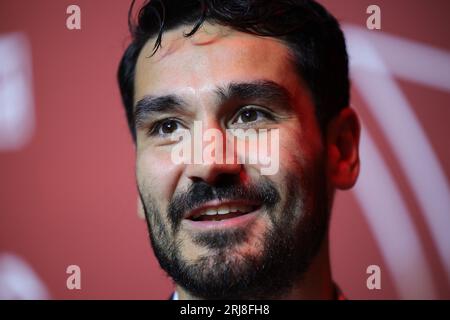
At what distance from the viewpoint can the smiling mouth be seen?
1284 millimetres

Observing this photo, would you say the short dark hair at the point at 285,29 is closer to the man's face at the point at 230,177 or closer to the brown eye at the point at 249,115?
the man's face at the point at 230,177

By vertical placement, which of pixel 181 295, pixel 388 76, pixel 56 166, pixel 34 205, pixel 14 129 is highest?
pixel 388 76

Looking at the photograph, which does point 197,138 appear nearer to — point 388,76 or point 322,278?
point 322,278

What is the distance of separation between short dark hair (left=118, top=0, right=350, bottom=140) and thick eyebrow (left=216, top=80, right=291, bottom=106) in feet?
0.33

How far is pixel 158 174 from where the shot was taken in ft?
4.43

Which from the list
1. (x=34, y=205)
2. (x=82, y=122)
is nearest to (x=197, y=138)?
(x=82, y=122)

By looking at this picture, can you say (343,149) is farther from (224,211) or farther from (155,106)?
(155,106)

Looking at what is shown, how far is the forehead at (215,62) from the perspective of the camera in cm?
131

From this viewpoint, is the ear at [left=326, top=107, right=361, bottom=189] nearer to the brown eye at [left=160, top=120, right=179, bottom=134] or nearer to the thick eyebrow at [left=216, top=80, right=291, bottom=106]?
the thick eyebrow at [left=216, top=80, right=291, bottom=106]

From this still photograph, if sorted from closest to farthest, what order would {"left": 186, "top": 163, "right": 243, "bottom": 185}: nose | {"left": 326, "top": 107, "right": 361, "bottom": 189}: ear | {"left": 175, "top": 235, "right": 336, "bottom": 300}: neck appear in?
{"left": 186, "top": 163, "right": 243, "bottom": 185}: nose, {"left": 175, "top": 235, "right": 336, "bottom": 300}: neck, {"left": 326, "top": 107, "right": 361, "bottom": 189}: ear

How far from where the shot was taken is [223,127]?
51.9 inches

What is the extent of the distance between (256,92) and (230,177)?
223mm

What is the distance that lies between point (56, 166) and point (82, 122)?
0.56 feet

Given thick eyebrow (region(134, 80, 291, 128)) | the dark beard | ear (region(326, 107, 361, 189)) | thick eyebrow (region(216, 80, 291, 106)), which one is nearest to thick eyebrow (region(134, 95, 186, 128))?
thick eyebrow (region(134, 80, 291, 128))
